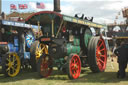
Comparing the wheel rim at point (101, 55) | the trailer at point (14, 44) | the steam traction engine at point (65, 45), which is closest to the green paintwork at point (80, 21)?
the steam traction engine at point (65, 45)

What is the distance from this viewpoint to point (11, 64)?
22.8 feet

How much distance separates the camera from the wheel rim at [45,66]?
664 cm

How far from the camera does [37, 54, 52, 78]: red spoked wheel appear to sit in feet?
21.3

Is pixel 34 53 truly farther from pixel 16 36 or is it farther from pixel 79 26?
pixel 79 26

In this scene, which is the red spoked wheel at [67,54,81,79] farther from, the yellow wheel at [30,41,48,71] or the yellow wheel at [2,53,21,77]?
the yellow wheel at [2,53,21,77]

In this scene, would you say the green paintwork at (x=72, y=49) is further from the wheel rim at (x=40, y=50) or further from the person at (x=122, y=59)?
the person at (x=122, y=59)

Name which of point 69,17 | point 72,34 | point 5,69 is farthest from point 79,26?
point 5,69

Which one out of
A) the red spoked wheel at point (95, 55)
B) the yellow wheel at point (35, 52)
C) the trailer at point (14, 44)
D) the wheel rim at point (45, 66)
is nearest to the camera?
the wheel rim at point (45, 66)

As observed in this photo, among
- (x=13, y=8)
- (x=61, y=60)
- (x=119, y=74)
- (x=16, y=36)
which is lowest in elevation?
(x=119, y=74)

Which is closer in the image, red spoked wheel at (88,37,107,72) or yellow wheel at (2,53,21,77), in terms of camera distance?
yellow wheel at (2,53,21,77)

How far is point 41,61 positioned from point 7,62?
1.42 m

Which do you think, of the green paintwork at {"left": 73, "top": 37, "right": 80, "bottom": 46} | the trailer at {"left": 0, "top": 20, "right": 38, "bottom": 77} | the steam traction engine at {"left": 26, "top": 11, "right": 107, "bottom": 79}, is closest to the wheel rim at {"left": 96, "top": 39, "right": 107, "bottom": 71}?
the steam traction engine at {"left": 26, "top": 11, "right": 107, "bottom": 79}

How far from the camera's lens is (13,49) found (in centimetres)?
777

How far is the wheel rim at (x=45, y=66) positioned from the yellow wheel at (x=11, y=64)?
3.67ft
